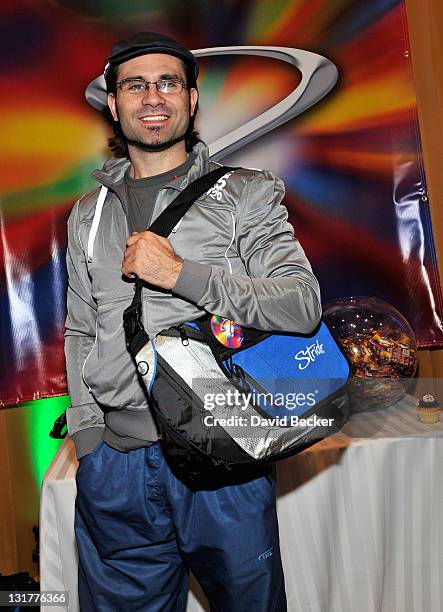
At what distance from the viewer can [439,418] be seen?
2043mm

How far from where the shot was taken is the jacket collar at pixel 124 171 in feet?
5.13

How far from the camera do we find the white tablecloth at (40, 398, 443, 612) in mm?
1925

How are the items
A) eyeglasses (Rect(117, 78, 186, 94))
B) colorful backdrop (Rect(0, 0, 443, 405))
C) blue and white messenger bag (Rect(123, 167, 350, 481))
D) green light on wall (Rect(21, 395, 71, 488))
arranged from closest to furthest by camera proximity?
1. blue and white messenger bag (Rect(123, 167, 350, 481))
2. eyeglasses (Rect(117, 78, 186, 94))
3. colorful backdrop (Rect(0, 0, 443, 405))
4. green light on wall (Rect(21, 395, 71, 488))

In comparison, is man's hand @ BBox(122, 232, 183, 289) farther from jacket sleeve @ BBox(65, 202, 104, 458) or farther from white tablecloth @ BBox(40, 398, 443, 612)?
white tablecloth @ BBox(40, 398, 443, 612)

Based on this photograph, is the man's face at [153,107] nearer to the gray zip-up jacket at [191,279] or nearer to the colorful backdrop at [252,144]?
the gray zip-up jacket at [191,279]

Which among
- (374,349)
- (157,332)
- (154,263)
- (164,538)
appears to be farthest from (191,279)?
(374,349)

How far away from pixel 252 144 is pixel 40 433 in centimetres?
120

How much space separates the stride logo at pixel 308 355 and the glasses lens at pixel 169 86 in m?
0.58

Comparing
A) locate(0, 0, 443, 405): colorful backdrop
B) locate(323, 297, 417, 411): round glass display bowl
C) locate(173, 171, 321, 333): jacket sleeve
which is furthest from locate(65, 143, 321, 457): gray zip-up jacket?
locate(0, 0, 443, 405): colorful backdrop

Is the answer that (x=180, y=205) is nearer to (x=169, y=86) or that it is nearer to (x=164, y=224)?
(x=164, y=224)

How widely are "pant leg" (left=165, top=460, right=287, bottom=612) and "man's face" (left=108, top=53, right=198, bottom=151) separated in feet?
2.19

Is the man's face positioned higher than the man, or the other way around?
the man's face

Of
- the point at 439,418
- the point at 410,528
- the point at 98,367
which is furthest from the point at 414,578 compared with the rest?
the point at 98,367

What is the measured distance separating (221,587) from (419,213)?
4.72ft
